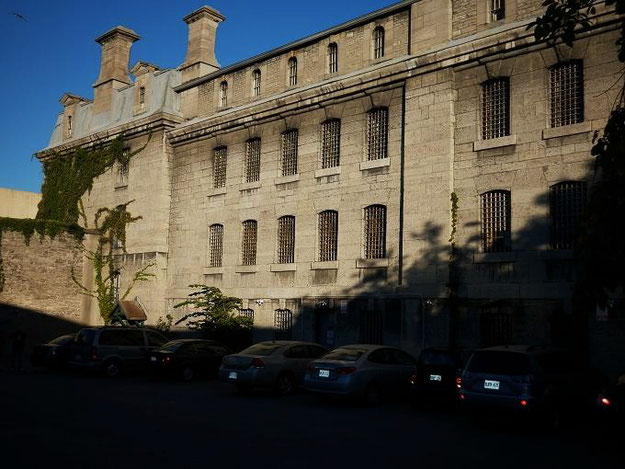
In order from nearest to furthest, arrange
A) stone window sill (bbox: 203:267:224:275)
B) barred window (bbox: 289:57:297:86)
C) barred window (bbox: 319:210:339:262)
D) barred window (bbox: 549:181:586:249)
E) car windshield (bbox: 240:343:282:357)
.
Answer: car windshield (bbox: 240:343:282:357) < barred window (bbox: 549:181:586:249) < barred window (bbox: 319:210:339:262) < barred window (bbox: 289:57:297:86) < stone window sill (bbox: 203:267:224:275)

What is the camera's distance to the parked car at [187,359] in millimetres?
21625

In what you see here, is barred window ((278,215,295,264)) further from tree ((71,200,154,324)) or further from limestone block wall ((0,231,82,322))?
limestone block wall ((0,231,82,322))

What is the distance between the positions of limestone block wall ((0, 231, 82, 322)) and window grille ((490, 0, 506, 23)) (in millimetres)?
23997

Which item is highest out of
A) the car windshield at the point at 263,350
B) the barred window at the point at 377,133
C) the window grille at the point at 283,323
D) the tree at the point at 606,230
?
the barred window at the point at 377,133

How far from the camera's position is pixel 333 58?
2703 cm

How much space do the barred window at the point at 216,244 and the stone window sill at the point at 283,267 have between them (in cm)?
362

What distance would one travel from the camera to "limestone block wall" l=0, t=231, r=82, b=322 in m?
33.6

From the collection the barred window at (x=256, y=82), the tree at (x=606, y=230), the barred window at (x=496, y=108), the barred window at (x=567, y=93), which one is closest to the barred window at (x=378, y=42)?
the barred window at (x=496, y=108)

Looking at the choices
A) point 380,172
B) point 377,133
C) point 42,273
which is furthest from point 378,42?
point 42,273

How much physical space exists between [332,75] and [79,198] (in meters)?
17.3

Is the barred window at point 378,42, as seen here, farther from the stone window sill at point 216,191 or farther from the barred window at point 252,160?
the stone window sill at point 216,191

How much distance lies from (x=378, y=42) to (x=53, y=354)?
1647 centimetres

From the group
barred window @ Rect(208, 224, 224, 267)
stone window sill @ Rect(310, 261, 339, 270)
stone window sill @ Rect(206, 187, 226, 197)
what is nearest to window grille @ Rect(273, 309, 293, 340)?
stone window sill @ Rect(310, 261, 339, 270)

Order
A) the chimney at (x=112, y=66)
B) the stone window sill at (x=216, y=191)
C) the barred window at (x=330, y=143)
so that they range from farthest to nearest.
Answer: the chimney at (x=112, y=66), the stone window sill at (x=216, y=191), the barred window at (x=330, y=143)
